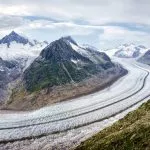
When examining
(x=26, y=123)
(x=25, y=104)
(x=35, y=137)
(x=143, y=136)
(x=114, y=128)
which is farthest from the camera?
(x=25, y=104)

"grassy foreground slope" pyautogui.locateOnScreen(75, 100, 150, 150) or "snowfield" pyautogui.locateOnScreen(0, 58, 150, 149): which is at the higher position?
"grassy foreground slope" pyautogui.locateOnScreen(75, 100, 150, 150)

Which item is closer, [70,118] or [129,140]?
[129,140]

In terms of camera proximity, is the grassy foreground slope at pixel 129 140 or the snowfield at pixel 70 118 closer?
the grassy foreground slope at pixel 129 140

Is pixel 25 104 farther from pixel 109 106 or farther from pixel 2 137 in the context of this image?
pixel 2 137

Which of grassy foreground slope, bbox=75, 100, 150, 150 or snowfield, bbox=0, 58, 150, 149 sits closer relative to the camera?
grassy foreground slope, bbox=75, 100, 150, 150

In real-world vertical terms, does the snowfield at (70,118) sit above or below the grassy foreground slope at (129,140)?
below

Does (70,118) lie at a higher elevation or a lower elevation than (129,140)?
lower

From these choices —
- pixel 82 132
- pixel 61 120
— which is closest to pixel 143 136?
Result: pixel 82 132

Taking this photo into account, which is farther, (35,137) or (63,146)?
(35,137)
